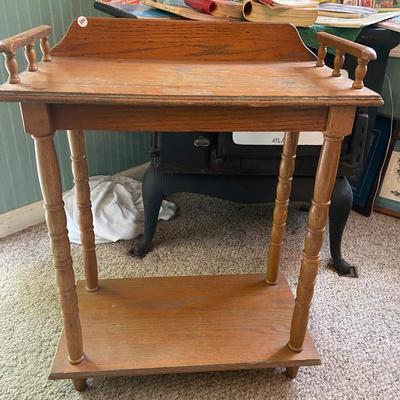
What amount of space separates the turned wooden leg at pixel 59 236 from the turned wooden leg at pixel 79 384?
0.05m

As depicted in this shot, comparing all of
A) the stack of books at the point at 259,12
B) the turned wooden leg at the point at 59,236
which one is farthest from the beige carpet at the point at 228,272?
the stack of books at the point at 259,12

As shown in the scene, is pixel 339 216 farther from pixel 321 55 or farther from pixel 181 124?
pixel 181 124

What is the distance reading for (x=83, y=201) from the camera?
1.05 m

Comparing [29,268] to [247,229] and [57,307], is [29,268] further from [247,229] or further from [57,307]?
[247,229]

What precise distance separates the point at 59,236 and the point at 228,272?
694 mm

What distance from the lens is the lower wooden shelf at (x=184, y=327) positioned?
36.5 inches

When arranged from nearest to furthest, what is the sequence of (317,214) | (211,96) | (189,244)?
(211,96) < (317,214) < (189,244)

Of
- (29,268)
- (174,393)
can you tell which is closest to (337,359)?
(174,393)

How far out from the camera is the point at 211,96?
67 cm

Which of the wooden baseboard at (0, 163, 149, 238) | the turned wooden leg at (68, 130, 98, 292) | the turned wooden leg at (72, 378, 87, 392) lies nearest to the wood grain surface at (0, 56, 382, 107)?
the turned wooden leg at (68, 130, 98, 292)

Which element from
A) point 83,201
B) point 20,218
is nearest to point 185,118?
point 83,201

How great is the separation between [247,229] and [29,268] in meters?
0.77

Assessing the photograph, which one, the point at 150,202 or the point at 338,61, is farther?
the point at 150,202

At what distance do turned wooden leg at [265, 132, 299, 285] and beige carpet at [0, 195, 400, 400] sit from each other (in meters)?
0.20
